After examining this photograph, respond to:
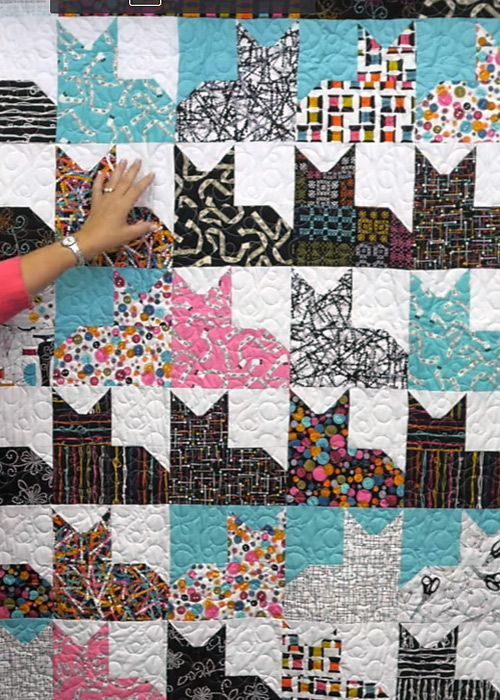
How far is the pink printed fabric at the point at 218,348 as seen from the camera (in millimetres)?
1528

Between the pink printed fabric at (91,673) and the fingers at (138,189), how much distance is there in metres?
0.88

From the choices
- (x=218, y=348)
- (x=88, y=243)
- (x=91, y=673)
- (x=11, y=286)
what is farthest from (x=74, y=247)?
(x=91, y=673)

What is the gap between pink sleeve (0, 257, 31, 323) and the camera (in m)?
1.43

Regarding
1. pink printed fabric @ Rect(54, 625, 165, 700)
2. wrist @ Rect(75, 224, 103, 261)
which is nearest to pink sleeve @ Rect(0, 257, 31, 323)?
wrist @ Rect(75, 224, 103, 261)

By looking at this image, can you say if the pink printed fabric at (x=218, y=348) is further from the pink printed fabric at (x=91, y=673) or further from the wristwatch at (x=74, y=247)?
the pink printed fabric at (x=91, y=673)

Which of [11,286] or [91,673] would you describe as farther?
[91,673]

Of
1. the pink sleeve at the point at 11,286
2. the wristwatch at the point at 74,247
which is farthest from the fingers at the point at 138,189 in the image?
the pink sleeve at the point at 11,286

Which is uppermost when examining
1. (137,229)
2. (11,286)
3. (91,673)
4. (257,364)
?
(137,229)

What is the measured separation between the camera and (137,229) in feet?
4.84

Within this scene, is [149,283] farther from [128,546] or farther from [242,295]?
[128,546]

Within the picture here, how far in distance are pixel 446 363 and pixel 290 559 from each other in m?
0.51

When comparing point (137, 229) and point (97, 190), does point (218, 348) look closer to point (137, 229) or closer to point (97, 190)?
point (137, 229)

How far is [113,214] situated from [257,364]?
1.35 ft

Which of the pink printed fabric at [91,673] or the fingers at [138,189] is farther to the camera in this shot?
the pink printed fabric at [91,673]
